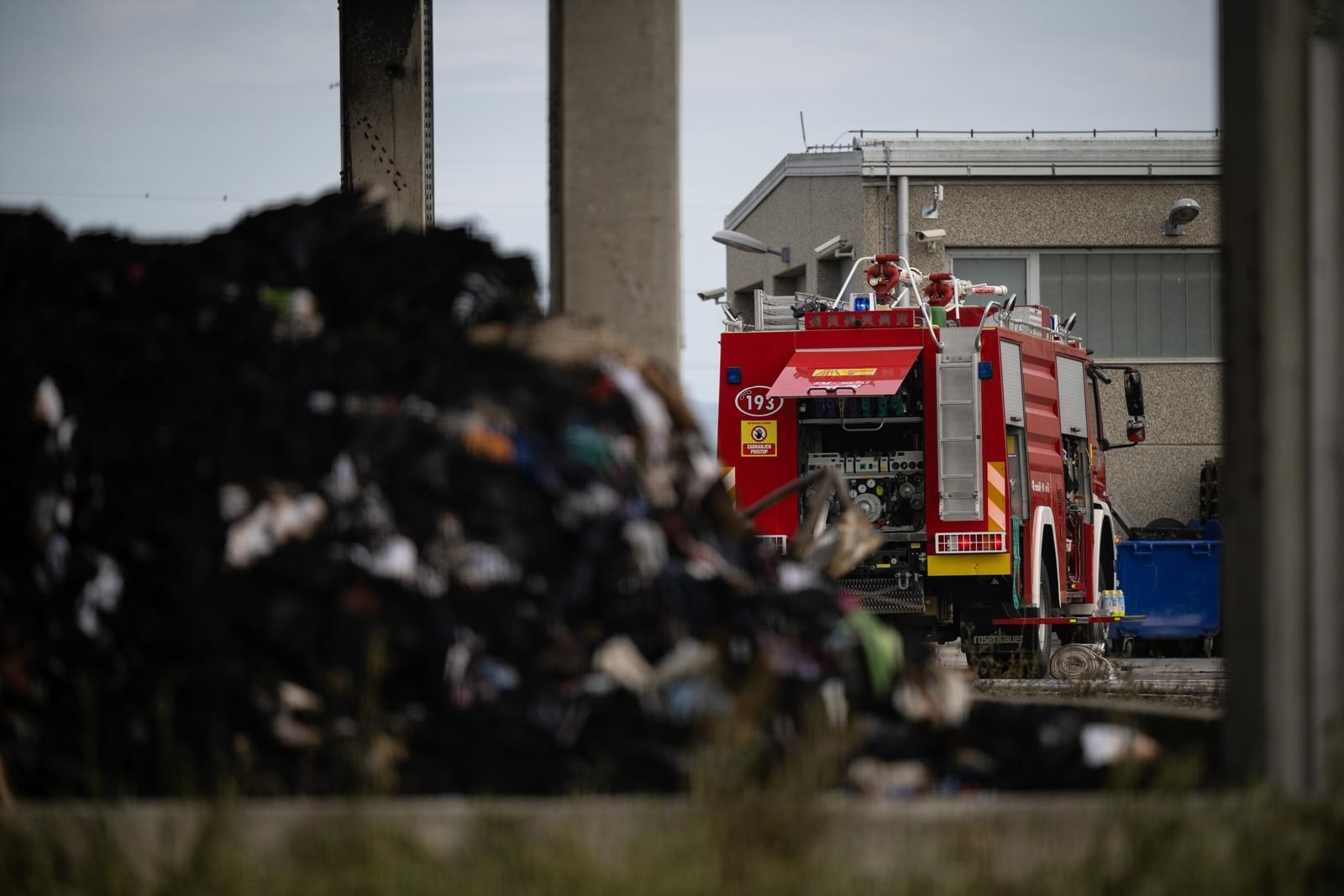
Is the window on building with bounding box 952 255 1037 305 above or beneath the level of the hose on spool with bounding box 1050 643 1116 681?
above

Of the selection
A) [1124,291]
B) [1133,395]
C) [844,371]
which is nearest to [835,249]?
[1124,291]

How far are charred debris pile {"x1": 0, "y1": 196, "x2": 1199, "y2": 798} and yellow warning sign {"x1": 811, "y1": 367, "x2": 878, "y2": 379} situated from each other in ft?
35.4

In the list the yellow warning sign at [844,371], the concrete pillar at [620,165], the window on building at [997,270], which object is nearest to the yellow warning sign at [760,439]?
the yellow warning sign at [844,371]

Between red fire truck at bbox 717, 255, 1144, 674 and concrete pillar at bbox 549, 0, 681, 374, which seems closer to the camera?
concrete pillar at bbox 549, 0, 681, 374

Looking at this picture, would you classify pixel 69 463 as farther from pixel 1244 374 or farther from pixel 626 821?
pixel 1244 374

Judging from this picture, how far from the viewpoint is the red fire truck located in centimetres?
1512

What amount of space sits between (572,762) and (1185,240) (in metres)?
27.7

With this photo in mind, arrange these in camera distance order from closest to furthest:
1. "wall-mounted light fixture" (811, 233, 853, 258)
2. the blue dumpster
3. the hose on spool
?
the hose on spool, the blue dumpster, "wall-mounted light fixture" (811, 233, 853, 258)

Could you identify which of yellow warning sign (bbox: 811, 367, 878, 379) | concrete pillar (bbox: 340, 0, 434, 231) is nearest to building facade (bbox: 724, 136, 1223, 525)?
yellow warning sign (bbox: 811, 367, 878, 379)

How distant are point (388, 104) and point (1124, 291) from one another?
923 inches

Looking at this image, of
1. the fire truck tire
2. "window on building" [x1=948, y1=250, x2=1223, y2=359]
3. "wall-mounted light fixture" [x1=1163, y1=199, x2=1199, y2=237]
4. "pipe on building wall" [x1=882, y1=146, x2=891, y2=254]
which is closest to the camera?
the fire truck tire

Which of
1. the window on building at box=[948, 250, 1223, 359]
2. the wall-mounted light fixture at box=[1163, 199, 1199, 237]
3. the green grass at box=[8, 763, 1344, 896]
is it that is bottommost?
the green grass at box=[8, 763, 1344, 896]

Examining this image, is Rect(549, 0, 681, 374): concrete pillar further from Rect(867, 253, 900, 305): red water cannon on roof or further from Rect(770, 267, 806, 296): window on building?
Rect(770, 267, 806, 296): window on building

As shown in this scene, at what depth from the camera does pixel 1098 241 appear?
2925 centimetres
